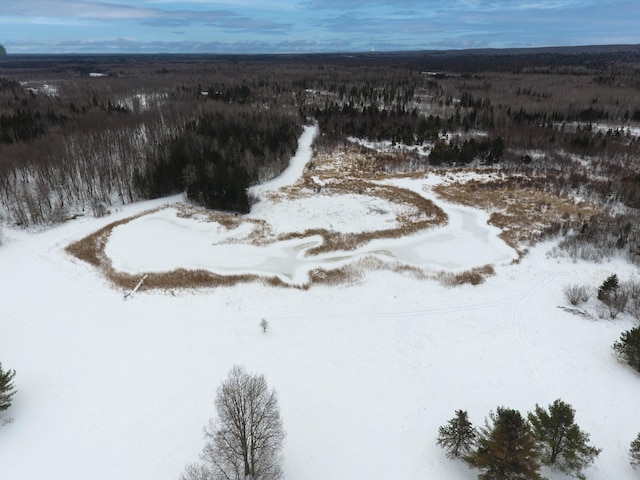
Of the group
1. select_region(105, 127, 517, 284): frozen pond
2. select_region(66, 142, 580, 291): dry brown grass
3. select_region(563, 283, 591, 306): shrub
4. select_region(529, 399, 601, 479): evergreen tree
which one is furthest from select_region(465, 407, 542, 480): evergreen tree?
select_region(105, 127, 517, 284): frozen pond

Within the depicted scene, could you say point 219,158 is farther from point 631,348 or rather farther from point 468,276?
point 631,348

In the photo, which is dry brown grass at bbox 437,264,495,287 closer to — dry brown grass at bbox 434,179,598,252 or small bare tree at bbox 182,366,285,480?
dry brown grass at bbox 434,179,598,252

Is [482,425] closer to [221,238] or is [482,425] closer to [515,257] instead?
[515,257]

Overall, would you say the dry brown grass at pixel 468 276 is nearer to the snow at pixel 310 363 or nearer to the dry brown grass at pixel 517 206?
the snow at pixel 310 363

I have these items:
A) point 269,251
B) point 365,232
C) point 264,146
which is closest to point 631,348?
point 365,232

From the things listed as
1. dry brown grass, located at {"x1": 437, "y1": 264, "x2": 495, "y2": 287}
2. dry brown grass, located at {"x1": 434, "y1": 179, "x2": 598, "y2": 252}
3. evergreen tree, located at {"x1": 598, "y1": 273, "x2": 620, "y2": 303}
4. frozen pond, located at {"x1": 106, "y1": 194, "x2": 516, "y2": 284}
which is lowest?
frozen pond, located at {"x1": 106, "y1": 194, "x2": 516, "y2": 284}

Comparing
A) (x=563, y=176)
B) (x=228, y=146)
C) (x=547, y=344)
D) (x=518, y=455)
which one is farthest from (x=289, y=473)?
(x=563, y=176)

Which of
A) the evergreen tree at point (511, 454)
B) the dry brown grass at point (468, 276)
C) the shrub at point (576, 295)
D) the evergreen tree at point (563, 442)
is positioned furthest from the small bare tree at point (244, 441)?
the shrub at point (576, 295)
